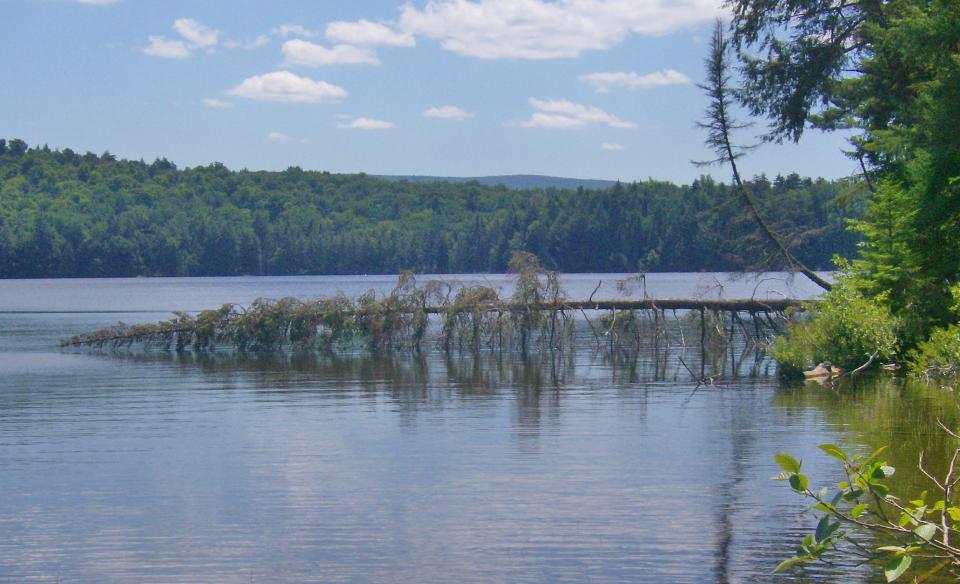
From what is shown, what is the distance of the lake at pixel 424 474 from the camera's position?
423 inches

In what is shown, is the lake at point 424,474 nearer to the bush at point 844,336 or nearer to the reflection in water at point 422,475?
the reflection in water at point 422,475

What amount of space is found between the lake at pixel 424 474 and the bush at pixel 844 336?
129 centimetres

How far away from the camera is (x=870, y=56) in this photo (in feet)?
102

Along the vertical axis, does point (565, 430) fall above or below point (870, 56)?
below

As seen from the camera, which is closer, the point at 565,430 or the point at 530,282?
the point at 565,430

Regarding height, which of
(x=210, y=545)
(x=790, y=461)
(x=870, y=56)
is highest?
(x=870, y=56)

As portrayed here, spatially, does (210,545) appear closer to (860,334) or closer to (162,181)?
(860,334)

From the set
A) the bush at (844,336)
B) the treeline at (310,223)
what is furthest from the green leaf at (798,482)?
the treeline at (310,223)

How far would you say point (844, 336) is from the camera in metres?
26.1

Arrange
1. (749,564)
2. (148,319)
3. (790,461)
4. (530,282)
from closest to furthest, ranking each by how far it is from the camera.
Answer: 1. (790,461)
2. (749,564)
3. (530,282)
4. (148,319)

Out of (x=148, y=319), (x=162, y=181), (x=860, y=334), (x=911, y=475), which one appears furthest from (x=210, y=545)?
(x=162, y=181)

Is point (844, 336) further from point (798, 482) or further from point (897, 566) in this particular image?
point (897, 566)

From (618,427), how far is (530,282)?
1575 centimetres

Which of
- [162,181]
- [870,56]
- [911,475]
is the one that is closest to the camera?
[911,475]
